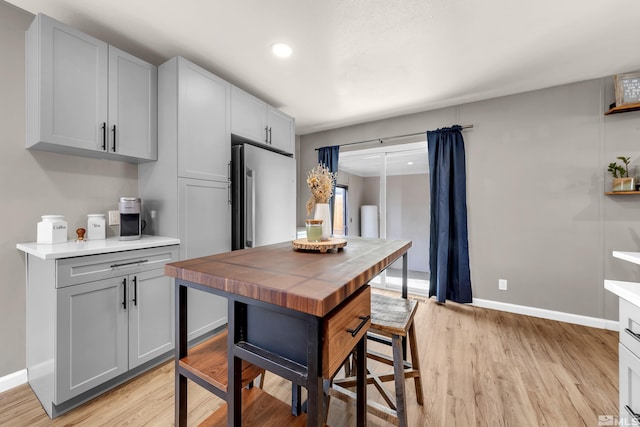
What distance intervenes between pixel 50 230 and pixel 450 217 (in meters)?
3.76

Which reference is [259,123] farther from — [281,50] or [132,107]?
[132,107]

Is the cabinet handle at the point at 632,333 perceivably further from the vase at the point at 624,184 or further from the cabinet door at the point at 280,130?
the cabinet door at the point at 280,130

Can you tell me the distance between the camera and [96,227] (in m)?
1.92

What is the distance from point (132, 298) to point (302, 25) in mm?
2288

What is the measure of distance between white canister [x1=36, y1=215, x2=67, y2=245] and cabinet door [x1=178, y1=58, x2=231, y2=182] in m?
0.82

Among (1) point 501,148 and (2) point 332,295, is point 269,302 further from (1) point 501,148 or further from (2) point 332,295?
(1) point 501,148

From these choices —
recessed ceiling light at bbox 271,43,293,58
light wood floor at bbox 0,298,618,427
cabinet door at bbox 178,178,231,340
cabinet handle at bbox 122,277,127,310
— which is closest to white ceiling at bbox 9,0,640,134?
recessed ceiling light at bbox 271,43,293,58

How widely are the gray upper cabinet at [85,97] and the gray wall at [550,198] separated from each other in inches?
131

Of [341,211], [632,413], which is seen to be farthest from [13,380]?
[341,211]

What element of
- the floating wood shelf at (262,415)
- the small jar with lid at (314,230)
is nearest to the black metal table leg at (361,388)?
the floating wood shelf at (262,415)

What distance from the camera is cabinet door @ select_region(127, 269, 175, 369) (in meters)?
1.72

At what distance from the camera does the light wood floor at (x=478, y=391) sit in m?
1.44

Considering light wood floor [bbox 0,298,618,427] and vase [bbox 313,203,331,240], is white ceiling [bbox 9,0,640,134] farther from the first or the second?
light wood floor [bbox 0,298,618,427]

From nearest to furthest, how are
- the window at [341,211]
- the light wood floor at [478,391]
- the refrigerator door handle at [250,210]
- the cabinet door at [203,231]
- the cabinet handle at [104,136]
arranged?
the light wood floor at [478,391] < the cabinet handle at [104,136] < the cabinet door at [203,231] < the refrigerator door handle at [250,210] < the window at [341,211]
